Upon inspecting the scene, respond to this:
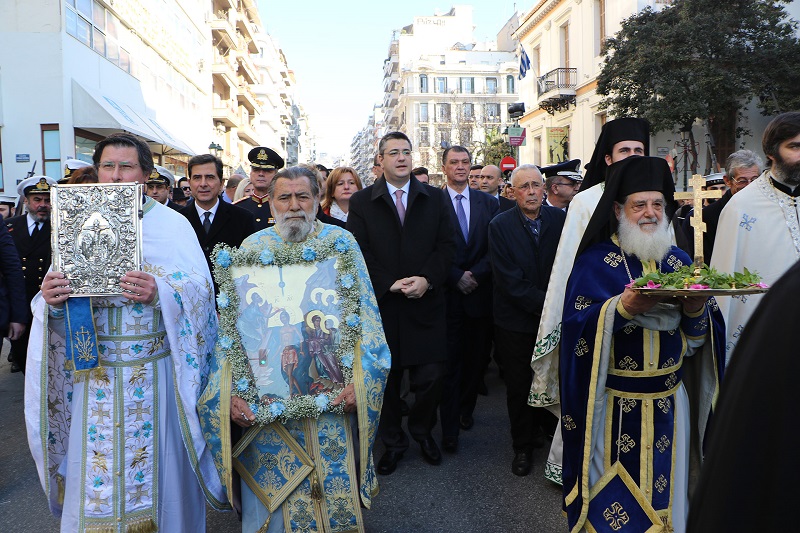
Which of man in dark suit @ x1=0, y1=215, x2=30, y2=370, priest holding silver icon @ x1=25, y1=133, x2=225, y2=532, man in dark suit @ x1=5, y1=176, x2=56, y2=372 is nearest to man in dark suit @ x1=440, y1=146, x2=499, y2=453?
priest holding silver icon @ x1=25, y1=133, x2=225, y2=532

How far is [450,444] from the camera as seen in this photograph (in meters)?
5.71

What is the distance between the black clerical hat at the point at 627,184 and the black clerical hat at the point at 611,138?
3.55 feet

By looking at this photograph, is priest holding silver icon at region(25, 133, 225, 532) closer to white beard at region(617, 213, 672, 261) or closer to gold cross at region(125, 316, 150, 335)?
gold cross at region(125, 316, 150, 335)

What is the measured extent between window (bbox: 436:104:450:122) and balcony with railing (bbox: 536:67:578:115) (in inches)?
1878

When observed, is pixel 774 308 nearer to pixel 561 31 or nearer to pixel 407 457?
pixel 407 457

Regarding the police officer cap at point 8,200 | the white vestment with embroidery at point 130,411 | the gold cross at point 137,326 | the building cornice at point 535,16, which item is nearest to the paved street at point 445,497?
the white vestment with embroidery at point 130,411

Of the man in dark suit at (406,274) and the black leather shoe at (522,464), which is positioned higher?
the man in dark suit at (406,274)

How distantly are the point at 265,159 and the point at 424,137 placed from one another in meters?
73.8

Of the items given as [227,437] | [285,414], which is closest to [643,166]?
[285,414]

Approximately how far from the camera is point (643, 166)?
355 cm

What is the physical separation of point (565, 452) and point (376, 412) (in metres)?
1.10

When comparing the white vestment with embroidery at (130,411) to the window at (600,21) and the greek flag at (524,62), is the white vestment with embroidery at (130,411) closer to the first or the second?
the window at (600,21)

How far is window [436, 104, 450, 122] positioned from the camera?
80100 mm

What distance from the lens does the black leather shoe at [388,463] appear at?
529cm
